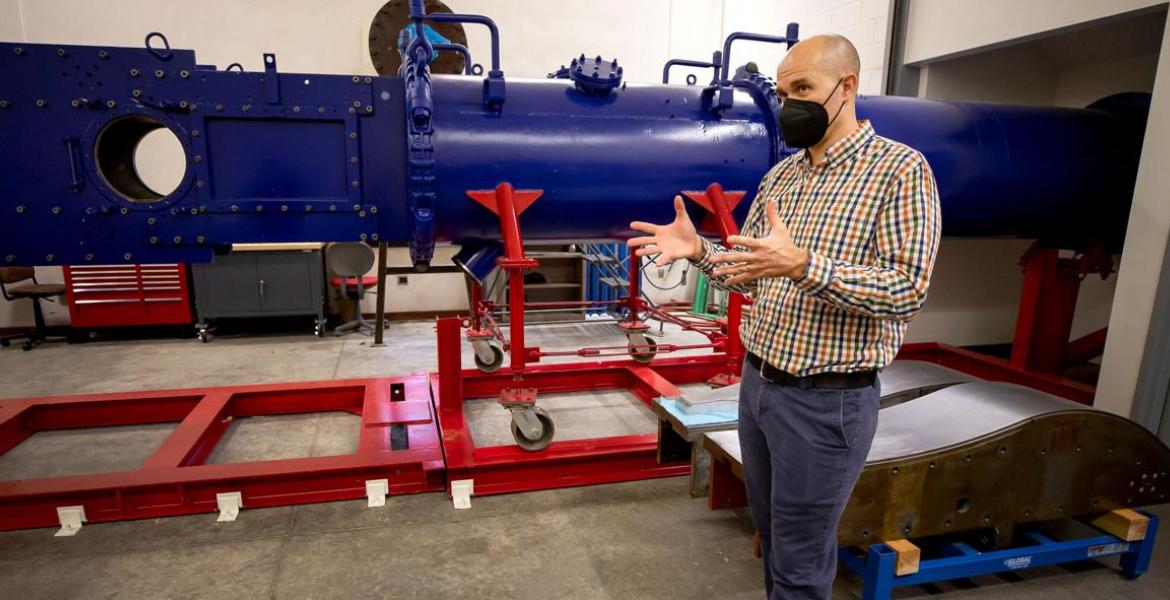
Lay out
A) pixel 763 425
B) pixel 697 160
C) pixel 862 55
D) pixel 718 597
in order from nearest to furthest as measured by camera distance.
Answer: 1. pixel 763 425
2. pixel 718 597
3. pixel 697 160
4. pixel 862 55

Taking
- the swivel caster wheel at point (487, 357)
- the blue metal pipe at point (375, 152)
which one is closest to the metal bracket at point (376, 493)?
the blue metal pipe at point (375, 152)

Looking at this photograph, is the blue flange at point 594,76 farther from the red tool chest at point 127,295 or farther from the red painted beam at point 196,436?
the red tool chest at point 127,295

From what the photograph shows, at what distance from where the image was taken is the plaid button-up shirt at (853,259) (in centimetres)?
125

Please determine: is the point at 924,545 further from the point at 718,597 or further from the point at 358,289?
the point at 358,289

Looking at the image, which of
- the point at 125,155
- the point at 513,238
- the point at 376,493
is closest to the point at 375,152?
the point at 513,238

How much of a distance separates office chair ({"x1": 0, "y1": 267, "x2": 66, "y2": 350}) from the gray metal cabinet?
1.29m

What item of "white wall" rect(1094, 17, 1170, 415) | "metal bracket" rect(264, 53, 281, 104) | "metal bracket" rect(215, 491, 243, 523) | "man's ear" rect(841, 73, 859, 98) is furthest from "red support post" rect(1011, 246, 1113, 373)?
"metal bracket" rect(215, 491, 243, 523)

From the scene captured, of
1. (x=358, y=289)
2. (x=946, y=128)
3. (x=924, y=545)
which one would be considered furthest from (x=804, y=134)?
(x=358, y=289)

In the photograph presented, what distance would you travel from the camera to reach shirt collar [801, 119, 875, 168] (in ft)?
4.63

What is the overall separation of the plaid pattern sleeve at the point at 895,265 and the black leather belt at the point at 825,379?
19 cm

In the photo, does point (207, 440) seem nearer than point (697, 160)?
No

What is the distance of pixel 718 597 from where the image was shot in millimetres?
2307

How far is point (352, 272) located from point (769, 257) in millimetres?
5482

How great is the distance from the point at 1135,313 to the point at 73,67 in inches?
198
